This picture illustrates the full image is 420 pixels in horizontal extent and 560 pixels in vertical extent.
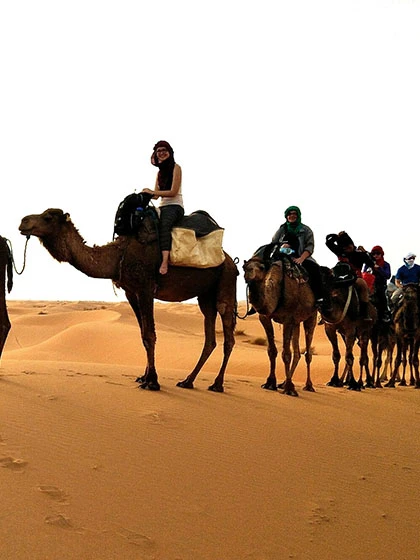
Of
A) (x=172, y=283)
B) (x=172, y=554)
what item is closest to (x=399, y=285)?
(x=172, y=283)

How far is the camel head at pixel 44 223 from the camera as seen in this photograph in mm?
7508

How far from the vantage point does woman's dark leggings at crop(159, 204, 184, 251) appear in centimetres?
812

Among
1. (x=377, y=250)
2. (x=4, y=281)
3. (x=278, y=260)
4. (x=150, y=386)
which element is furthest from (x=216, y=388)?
(x=377, y=250)

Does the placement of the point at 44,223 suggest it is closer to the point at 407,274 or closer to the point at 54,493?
the point at 54,493

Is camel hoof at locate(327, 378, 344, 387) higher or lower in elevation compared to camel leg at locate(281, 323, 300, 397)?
lower

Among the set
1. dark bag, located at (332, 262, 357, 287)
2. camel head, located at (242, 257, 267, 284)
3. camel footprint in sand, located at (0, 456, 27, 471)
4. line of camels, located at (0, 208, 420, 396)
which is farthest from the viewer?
dark bag, located at (332, 262, 357, 287)

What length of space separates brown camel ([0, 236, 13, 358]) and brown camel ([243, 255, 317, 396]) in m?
3.31

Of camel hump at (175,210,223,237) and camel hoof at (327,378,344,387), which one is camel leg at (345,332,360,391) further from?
camel hump at (175,210,223,237)

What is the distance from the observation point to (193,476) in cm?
463

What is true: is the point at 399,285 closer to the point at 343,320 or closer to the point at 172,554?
the point at 343,320

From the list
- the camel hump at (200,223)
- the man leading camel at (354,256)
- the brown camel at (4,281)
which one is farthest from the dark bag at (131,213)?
the man leading camel at (354,256)

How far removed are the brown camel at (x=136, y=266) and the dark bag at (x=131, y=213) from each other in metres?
0.12

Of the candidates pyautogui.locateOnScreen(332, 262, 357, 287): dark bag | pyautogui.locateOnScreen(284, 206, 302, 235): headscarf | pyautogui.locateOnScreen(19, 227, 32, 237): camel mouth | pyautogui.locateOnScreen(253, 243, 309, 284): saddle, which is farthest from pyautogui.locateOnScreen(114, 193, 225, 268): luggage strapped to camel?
pyautogui.locateOnScreen(332, 262, 357, 287): dark bag

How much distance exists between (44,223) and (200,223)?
2.12m
